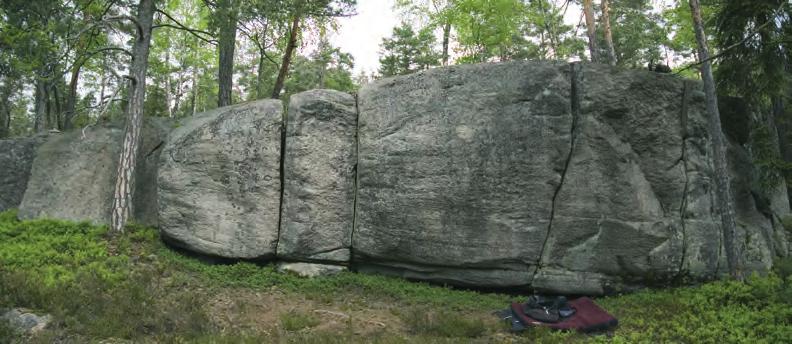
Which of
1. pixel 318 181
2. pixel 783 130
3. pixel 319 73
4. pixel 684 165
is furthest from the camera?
pixel 319 73

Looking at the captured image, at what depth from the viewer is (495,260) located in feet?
32.7

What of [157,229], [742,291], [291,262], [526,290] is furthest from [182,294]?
[742,291]

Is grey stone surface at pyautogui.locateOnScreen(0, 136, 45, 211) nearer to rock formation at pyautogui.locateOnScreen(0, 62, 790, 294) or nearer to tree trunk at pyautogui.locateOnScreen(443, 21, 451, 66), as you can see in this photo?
rock formation at pyautogui.locateOnScreen(0, 62, 790, 294)

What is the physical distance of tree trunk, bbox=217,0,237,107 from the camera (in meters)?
12.1

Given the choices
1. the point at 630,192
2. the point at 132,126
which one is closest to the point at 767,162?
the point at 630,192

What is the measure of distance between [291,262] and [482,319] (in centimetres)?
430

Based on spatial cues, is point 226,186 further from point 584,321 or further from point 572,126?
point 584,321

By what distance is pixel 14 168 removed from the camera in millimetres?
12539

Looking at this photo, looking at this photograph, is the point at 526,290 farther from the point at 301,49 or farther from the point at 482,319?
the point at 301,49

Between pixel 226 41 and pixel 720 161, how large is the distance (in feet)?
39.0

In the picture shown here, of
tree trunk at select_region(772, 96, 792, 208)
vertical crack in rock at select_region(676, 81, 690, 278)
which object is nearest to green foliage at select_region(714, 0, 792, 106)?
vertical crack in rock at select_region(676, 81, 690, 278)

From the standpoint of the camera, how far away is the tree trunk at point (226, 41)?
1209 cm

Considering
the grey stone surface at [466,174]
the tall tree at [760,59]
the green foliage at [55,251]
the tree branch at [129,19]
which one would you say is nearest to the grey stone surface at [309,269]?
the grey stone surface at [466,174]

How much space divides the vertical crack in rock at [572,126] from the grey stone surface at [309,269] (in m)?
4.23
